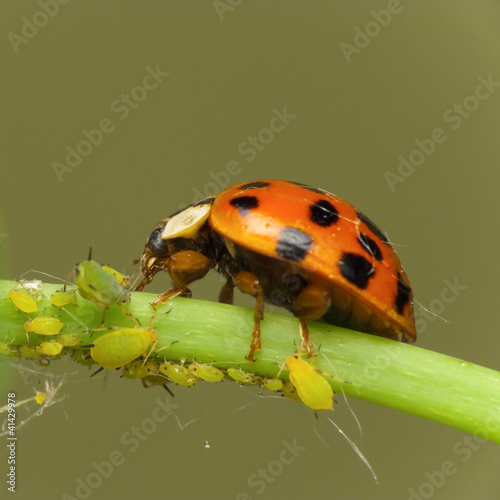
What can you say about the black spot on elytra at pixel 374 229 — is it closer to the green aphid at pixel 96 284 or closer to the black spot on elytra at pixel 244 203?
the black spot on elytra at pixel 244 203

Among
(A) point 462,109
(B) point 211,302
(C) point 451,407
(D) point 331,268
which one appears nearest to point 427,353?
(C) point 451,407

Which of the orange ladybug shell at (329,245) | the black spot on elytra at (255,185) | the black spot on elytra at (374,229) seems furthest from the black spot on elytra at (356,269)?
the black spot on elytra at (255,185)

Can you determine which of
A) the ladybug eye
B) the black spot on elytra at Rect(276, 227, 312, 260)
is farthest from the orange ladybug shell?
the ladybug eye

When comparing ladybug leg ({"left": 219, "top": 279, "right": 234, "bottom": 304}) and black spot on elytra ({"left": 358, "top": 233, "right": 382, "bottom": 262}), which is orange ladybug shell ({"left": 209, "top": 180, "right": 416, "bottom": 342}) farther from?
ladybug leg ({"left": 219, "top": 279, "right": 234, "bottom": 304})

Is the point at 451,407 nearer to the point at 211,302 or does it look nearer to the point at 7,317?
the point at 211,302

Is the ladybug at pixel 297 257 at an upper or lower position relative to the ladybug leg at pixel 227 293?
upper

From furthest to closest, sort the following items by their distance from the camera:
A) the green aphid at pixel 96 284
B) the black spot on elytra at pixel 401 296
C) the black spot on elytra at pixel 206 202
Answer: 1. the black spot on elytra at pixel 206 202
2. the black spot on elytra at pixel 401 296
3. the green aphid at pixel 96 284
